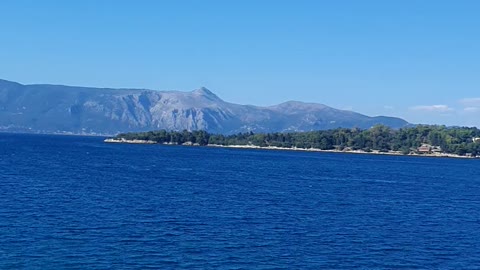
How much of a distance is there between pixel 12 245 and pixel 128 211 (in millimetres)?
16114

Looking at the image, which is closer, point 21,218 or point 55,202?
point 21,218

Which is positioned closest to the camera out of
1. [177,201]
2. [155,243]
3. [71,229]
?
[155,243]

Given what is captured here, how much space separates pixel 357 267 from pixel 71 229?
19695 millimetres

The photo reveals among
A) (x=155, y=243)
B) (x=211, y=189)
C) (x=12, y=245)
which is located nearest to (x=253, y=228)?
(x=155, y=243)

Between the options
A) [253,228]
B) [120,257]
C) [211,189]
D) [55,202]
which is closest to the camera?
[120,257]

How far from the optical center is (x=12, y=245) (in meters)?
38.9

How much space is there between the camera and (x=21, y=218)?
48.6m

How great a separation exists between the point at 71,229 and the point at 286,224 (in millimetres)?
16498

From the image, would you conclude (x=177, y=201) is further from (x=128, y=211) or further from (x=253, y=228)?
(x=253, y=228)

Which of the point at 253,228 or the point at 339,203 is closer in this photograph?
the point at 253,228

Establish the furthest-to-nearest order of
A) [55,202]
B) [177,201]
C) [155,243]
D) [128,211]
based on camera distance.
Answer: [177,201] → [55,202] → [128,211] → [155,243]

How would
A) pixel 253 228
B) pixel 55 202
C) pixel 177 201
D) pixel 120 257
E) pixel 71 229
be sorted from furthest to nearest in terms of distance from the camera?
pixel 177 201 < pixel 55 202 < pixel 253 228 < pixel 71 229 < pixel 120 257

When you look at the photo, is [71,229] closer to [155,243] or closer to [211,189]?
[155,243]

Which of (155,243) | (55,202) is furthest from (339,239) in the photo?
(55,202)
